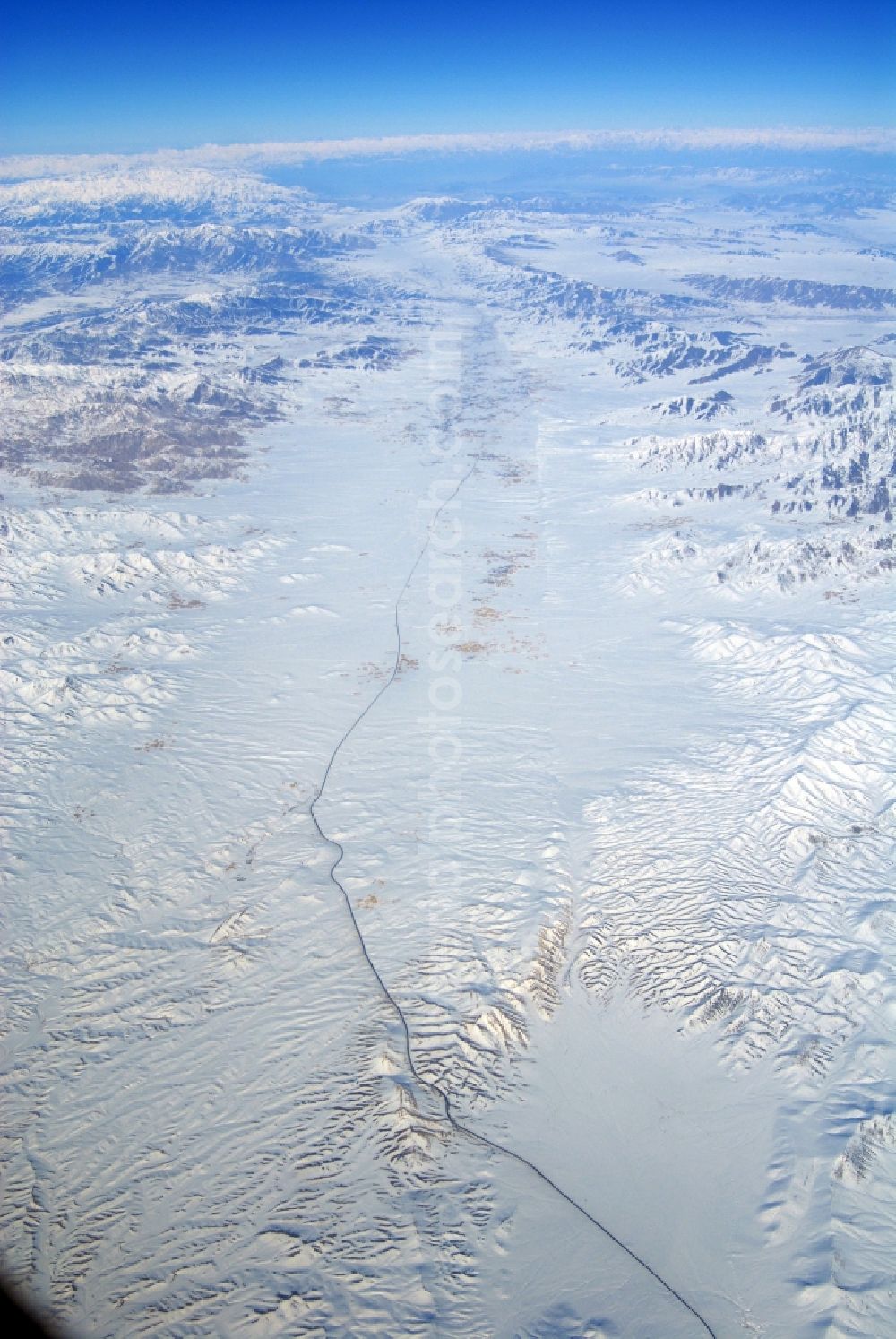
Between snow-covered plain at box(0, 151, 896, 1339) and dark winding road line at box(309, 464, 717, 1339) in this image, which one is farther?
snow-covered plain at box(0, 151, 896, 1339)

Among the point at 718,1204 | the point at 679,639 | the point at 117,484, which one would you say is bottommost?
the point at 718,1204

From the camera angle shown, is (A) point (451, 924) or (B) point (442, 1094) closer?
(B) point (442, 1094)

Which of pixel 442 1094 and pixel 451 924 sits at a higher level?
pixel 451 924

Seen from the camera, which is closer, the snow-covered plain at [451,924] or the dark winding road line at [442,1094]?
the dark winding road line at [442,1094]

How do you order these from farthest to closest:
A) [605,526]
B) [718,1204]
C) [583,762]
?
[605,526] → [583,762] → [718,1204]

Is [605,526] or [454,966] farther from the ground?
[605,526]

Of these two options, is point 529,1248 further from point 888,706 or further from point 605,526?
point 605,526

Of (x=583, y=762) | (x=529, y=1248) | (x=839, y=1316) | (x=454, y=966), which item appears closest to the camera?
(x=839, y=1316)

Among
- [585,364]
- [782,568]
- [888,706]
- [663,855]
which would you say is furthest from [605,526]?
[585,364]
